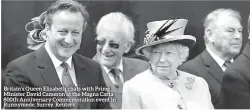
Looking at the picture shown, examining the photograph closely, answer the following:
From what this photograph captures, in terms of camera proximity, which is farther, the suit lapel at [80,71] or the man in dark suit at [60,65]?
the suit lapel at [80,71]

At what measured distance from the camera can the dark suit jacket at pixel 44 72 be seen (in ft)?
10.6

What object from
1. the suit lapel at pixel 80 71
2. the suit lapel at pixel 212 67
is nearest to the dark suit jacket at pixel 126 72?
the suit lapel at pixel 80 71

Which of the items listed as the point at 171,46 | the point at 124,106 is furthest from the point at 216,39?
the point at 124,106

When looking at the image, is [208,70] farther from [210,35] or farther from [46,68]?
[46,68]

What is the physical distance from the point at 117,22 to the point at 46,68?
2.81 ft

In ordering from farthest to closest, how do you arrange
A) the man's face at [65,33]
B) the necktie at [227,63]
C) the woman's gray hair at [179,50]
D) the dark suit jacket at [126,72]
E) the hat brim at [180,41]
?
the necktie at [227,63]
the dark suit jacket at [126,72]
the man's face at [65,33]
the woman's gray hair at [179,50]
the hat brim at [180,41]

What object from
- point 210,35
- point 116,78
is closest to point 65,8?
point 116,78

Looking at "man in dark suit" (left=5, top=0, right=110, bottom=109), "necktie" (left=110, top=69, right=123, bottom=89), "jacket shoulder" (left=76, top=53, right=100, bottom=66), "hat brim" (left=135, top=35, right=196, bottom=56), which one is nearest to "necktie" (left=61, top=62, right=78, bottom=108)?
"man in dark suit" (left=5, top=0, right=110, bottom=109)

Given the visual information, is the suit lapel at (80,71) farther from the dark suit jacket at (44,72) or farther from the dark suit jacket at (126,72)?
the dark suit jacket at (126,72)

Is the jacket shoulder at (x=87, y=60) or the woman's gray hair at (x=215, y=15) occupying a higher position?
the woman's gray hair at (x=215, y=15)

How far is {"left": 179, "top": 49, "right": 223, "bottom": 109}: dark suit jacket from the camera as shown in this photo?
11.0ft

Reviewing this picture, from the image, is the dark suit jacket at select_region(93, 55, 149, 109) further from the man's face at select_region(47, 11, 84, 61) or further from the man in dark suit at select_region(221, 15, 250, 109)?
the man in dark suit at select_region(221, 15, 250, 109)

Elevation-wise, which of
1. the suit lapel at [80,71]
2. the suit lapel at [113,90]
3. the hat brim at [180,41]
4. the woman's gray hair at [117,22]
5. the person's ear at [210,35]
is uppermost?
the woman's gray hair at [117,22]

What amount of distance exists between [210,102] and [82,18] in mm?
1528
